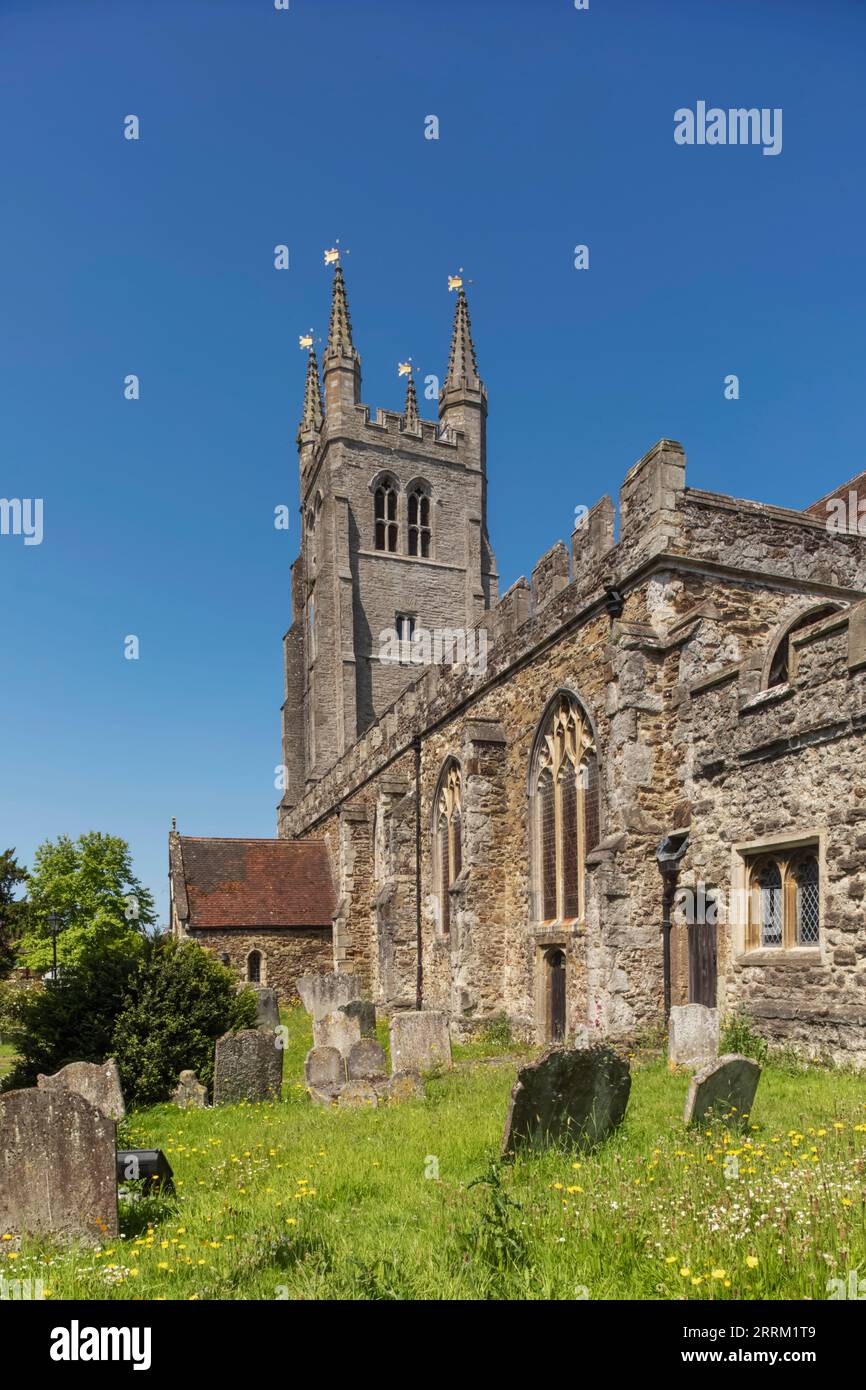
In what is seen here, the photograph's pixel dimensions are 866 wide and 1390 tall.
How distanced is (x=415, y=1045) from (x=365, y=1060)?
829 millimetres

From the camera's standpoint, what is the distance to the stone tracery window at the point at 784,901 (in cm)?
934

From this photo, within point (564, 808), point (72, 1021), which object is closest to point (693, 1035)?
point (564, 808)

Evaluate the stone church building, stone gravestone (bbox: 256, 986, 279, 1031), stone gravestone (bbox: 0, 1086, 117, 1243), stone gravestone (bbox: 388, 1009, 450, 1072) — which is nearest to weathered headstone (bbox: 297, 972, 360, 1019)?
stone gravestone (bbox: 256, 986, 279, 1031)

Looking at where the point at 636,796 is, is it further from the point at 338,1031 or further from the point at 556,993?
the point at 338,1031

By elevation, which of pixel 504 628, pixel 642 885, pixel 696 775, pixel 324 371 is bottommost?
pixel 642 885

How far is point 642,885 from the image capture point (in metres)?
11.4

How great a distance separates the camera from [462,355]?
155 ft

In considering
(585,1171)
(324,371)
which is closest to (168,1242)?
(585,1171)

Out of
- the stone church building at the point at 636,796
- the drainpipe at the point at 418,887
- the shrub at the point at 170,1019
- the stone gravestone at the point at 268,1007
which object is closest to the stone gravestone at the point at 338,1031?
the shrub at the point at 170,1019

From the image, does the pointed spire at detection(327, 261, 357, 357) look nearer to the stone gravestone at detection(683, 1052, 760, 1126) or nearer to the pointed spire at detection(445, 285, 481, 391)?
the pointed spire at detection(445, 285, 481, 391)

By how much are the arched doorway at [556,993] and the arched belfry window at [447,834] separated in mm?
4491

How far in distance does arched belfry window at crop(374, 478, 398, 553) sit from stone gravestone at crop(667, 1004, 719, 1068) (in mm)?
36714

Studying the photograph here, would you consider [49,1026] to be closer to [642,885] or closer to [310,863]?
[642,885]

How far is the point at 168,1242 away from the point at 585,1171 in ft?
7.61
